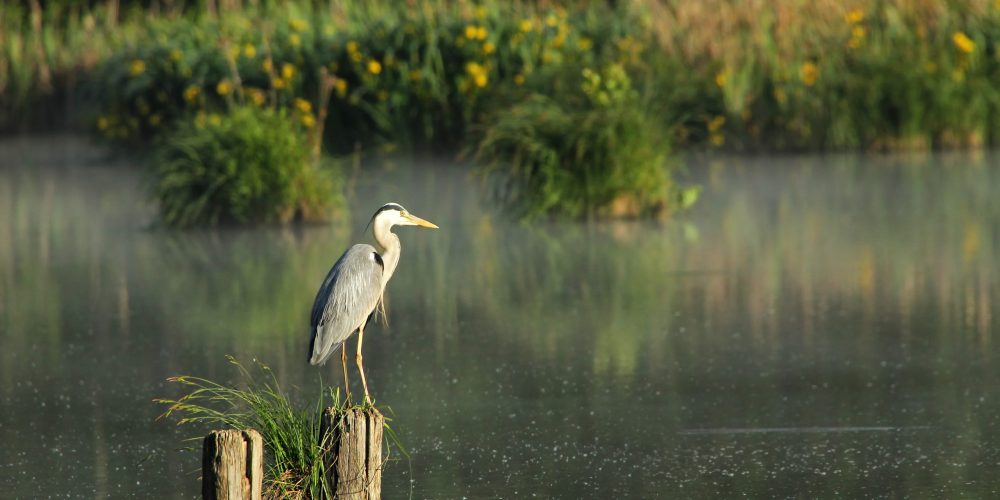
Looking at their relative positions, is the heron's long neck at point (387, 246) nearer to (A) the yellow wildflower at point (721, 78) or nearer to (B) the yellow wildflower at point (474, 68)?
(B) the yellow wildflower at point (474, 68)

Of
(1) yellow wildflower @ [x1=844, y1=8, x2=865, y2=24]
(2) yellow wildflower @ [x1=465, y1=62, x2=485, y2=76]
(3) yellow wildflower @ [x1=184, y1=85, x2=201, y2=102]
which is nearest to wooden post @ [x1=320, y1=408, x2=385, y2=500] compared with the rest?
(3) yellow wildflower @ [x1=184, y1=85, x2=201, y2=102]

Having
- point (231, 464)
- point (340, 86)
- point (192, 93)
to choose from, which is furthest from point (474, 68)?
point (231, 464)

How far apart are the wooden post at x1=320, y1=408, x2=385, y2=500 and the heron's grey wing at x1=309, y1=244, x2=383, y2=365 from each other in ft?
2.36

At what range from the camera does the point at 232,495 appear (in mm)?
4301

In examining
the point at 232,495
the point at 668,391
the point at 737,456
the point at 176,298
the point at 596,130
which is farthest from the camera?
the point at 596,130

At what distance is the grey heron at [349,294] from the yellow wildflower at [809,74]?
35.0 ft

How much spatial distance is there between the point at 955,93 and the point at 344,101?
5822 millimetres

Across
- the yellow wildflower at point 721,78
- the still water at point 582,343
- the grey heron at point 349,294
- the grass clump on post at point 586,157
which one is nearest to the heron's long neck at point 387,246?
the grey heron at point 349,294

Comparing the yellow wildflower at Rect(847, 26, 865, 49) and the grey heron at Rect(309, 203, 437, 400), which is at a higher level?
the yellow wildflower at Rect(847, 26, 865, 49)

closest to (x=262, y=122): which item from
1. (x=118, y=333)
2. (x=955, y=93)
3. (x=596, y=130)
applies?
(x=596, y=130)

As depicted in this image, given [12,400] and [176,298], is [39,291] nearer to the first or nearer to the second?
[176,298]

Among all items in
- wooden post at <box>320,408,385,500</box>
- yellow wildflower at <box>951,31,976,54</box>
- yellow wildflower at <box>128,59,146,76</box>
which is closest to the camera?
wooden post at <box>320,408,385,500</box>

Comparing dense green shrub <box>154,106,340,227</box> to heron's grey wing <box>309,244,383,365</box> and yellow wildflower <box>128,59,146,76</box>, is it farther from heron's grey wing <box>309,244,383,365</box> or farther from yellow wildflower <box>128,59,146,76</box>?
heron's grey wing <box>309,244,383,365</box>

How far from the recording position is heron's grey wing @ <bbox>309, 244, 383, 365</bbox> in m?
5.36
